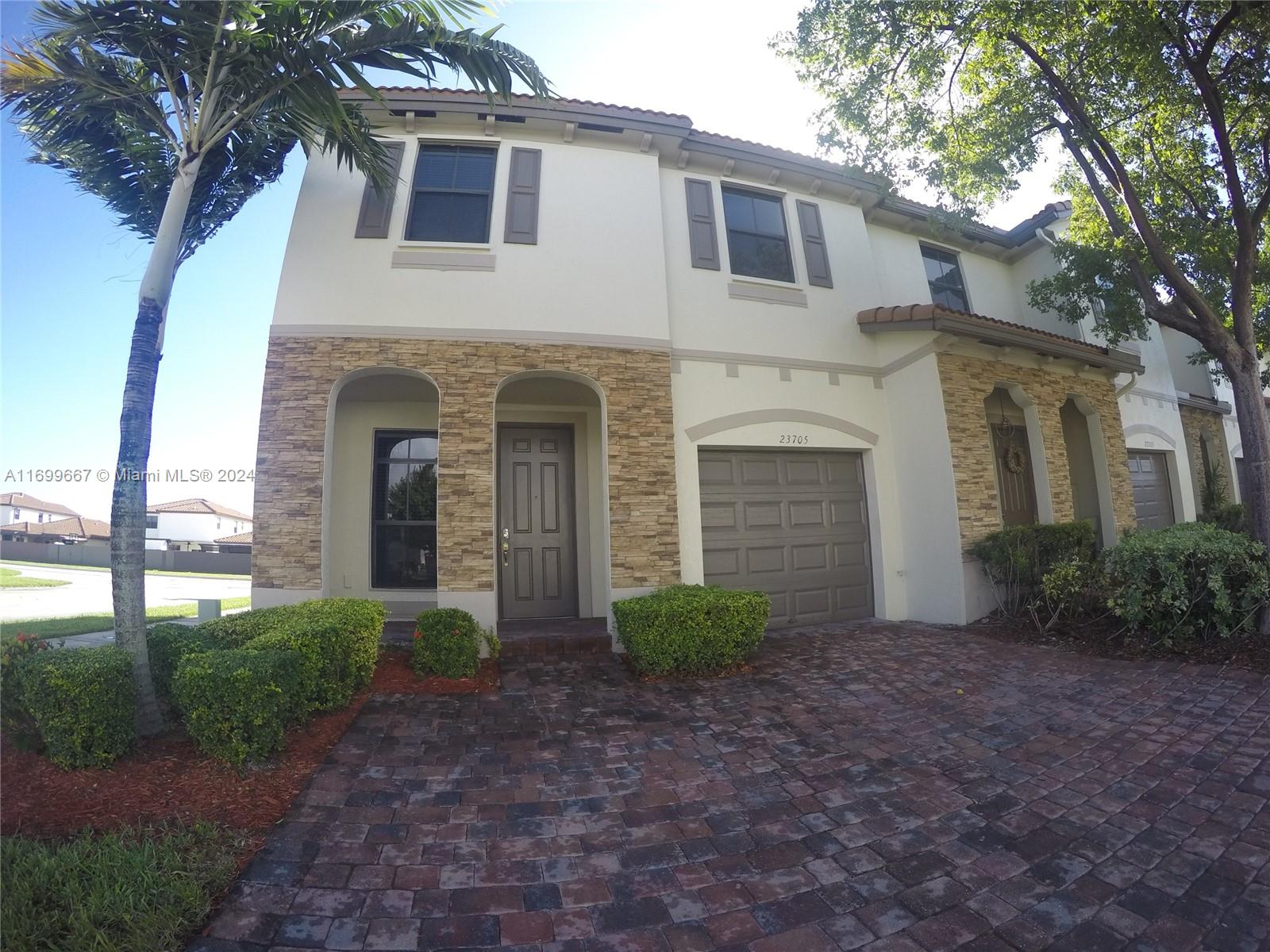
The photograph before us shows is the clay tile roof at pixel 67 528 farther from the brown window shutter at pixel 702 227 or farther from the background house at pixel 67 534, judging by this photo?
the brown window shutter at pixel 702 227

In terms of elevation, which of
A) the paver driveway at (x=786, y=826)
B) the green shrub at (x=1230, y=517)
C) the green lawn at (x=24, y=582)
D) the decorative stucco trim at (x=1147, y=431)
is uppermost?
the decorative stucco trim at (x=1147, y=431)

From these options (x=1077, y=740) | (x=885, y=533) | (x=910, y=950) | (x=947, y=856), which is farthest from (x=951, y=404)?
(x=910, y=950)

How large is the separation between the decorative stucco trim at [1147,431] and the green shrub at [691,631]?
1103 cm

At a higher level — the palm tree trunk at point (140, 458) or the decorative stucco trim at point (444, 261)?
the decorative stucco trim at point (444, 261)

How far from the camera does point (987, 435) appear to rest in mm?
7465

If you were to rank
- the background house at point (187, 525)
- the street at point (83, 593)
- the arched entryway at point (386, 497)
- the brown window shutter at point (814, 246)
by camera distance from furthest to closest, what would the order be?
1. the background house at point (187, 525)
2. the street at point (83, 593)
3. the brown window shutter at point (814, 246)
4. the arched entryway at point (386, 497)

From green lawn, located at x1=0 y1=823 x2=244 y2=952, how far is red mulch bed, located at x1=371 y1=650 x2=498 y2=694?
2270 mm

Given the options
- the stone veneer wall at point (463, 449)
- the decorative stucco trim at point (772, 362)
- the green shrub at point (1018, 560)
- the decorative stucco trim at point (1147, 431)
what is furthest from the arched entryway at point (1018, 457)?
the stone veneer wall at point (463, 449)

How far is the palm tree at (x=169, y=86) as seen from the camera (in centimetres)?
365

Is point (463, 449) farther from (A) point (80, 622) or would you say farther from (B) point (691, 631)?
(A) point (80, 622)

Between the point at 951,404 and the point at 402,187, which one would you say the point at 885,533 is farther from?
the point at 402,187

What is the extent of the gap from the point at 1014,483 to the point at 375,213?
10728 millimetres

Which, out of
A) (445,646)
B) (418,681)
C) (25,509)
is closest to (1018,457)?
(445,646)

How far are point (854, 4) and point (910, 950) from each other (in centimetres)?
914
